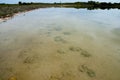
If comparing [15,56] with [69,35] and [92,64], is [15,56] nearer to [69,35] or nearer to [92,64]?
[92,64]

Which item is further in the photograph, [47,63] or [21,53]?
[21,53]

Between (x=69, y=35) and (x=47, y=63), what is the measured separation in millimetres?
6520

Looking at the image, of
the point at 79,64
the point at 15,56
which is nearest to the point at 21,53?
the point at 15,56

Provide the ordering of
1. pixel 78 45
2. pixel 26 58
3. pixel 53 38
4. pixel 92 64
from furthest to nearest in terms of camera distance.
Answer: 1. pixel 53 38
2. pixel 78 45
3. pixel 26 58
4. pixel 92 64

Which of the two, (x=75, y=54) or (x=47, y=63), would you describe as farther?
(x=75, y=54)

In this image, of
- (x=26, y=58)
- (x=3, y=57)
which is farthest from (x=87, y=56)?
(x=3, y=57)

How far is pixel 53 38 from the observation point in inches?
569

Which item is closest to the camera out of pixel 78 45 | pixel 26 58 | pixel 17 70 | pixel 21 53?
pixel 17 70

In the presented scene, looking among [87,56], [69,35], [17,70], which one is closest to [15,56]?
[17,70]

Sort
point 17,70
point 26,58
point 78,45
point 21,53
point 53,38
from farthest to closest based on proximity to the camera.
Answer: point 53,38 → point 78,45 → point 21,53 → point 26,58 → point 17,70

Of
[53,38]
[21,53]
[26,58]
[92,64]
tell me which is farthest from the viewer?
[53,38]

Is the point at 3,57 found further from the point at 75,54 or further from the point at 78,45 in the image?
the point at 78,45

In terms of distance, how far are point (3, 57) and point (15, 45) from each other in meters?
2.37

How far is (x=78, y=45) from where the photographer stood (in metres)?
12.4
